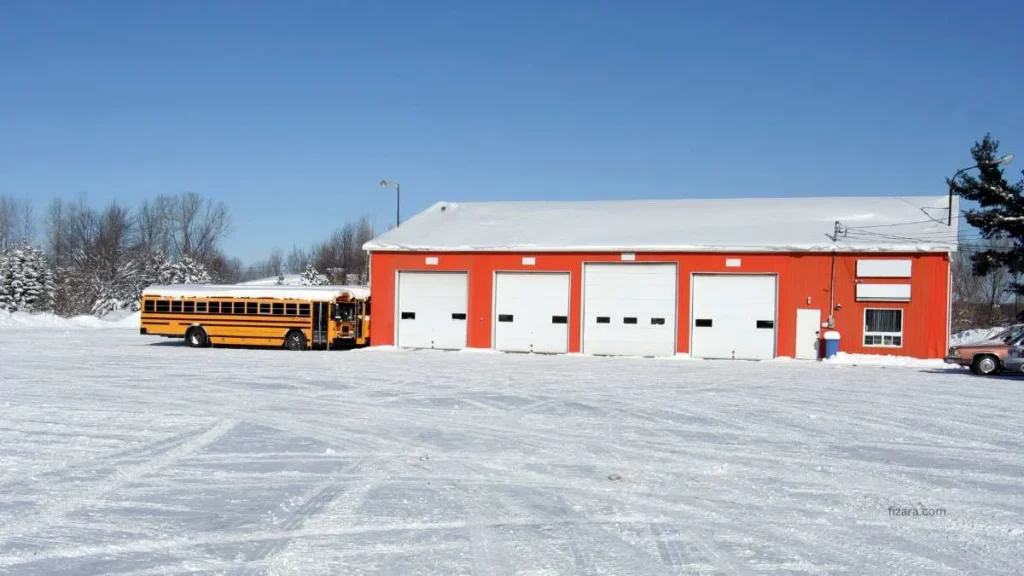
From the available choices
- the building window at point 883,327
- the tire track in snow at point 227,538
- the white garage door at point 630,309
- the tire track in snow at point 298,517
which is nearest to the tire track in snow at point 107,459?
the tire track in snow at point 227,538

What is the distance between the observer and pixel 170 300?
107ft

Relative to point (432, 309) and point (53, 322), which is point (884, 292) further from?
point (53, 322)

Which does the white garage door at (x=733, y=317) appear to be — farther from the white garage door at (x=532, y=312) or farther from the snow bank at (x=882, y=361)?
the white garage door at (x=532, y=312)

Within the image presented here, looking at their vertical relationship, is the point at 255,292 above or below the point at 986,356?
above

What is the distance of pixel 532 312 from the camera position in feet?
105

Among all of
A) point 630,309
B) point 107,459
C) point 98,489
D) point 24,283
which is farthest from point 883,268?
point 24,283

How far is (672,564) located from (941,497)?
3920mm

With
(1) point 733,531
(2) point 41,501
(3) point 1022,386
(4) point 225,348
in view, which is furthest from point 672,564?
(4) point 225,348

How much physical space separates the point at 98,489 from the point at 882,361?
85.9ft

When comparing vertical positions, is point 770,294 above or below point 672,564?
above

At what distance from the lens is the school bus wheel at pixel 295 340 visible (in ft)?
103

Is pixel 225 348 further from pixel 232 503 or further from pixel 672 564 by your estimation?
pixel 672 564

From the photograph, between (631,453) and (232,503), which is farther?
(631,453)

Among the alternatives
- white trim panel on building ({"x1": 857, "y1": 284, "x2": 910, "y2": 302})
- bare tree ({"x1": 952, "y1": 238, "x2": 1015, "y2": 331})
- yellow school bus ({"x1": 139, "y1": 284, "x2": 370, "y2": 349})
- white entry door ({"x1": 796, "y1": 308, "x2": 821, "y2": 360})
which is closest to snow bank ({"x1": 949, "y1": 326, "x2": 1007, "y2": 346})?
bare tree ({"x1": 952, "y1": 238, "x2": 1015, "y2": 331})
